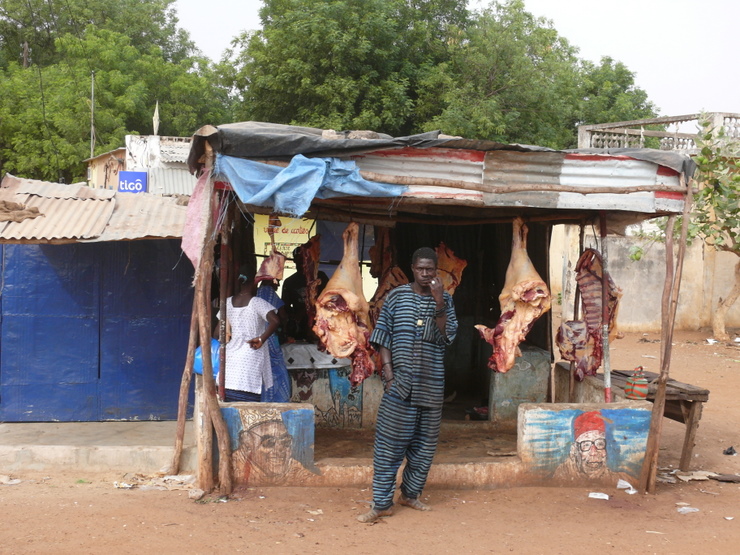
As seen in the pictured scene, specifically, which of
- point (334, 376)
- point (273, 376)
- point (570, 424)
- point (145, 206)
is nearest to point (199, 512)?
point (273, 376)

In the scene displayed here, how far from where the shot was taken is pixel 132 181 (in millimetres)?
13578

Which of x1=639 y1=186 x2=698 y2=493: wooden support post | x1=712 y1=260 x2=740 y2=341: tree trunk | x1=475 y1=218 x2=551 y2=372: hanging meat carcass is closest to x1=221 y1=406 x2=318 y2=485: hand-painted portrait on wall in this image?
x1=475 y1=218 x2=551 y2=372: hanging meat carcass

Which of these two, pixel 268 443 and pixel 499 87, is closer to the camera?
pixel 268 443

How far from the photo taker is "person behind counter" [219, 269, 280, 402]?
5973 millimetres

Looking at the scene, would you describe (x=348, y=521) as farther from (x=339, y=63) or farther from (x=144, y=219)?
(x=339, y=63)

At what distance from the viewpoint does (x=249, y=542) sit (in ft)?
15.5

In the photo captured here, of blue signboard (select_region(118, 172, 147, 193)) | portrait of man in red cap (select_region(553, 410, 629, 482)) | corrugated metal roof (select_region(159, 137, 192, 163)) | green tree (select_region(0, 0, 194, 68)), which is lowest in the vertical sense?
portrait of man in red cap (select_region(553, 410, 629, 482))

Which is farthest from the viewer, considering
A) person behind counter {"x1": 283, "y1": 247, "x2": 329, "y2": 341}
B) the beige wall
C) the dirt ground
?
the beige wall

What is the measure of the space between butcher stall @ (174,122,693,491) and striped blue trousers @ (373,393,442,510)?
693 millimetres

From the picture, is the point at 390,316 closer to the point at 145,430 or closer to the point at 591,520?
the point at 591,520

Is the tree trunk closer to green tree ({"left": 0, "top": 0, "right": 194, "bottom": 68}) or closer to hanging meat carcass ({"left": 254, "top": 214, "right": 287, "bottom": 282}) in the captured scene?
hanging meat carcass ({"left": 254, "top": 214, "right": 287, "bottom": 282})

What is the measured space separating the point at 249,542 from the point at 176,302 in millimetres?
3602

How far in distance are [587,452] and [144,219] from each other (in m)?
4.62

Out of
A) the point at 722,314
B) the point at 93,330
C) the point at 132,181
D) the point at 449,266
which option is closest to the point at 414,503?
the point at 449,266
